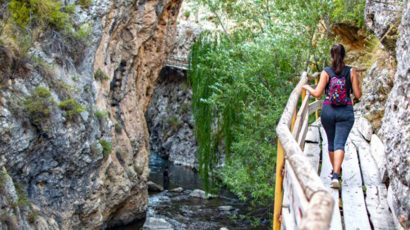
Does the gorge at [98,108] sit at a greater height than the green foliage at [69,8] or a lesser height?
lesser

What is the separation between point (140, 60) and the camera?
17719 mm

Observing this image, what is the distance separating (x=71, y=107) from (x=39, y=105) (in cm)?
91

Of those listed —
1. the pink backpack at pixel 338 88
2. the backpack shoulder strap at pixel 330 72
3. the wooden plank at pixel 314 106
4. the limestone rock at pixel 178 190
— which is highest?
the backpack shoulder strap at pixel 330 72

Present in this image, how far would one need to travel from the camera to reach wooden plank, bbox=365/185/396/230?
16.5ft

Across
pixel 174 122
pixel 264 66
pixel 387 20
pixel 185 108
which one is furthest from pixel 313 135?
pixel 174 122

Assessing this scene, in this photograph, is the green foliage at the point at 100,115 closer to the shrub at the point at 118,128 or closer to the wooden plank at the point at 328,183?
the shrub at the point at 118,128

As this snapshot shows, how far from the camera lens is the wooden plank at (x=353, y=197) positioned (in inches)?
196

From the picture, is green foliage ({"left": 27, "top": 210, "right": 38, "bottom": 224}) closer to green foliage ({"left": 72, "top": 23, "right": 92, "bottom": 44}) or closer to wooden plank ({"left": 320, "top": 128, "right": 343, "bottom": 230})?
green foliage ({"left": 72, "top": 23, "right": 92, "bottom": 44})

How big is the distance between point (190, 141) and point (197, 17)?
7038mm

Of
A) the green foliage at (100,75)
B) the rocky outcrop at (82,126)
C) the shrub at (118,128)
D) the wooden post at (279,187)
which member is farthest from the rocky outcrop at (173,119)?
the wooden post at (279,187)

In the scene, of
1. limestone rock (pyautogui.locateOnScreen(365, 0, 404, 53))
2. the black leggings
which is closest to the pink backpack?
the black leggings

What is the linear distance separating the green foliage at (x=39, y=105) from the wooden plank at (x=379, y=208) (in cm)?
602

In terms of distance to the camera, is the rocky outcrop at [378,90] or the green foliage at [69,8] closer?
the rocky outcrop at [378,90]

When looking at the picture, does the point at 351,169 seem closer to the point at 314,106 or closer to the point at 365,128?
the point at 365,128
